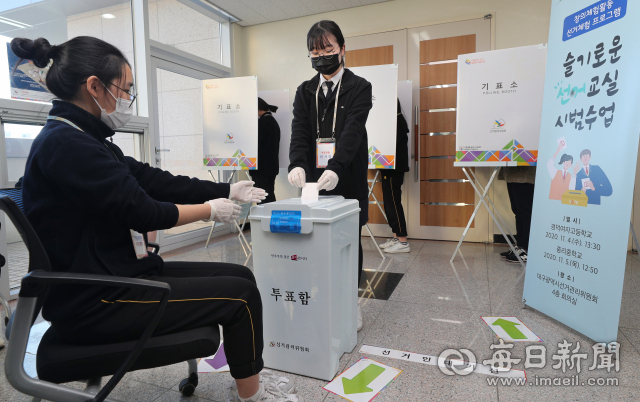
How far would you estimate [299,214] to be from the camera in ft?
4.41

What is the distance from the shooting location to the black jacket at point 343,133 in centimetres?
168

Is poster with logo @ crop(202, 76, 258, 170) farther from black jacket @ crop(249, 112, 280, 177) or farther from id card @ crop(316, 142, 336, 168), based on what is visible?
id card @ crop(316, 142, 336, 168)

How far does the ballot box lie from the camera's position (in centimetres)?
134

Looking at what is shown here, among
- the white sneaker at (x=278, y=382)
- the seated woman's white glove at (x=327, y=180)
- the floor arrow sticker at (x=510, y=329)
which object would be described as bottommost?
the floor arrow sticker at (x=510, y=329)

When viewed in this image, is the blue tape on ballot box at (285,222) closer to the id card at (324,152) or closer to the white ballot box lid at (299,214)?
the white ballot box lid at (299,214)

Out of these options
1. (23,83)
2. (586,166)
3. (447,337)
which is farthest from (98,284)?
(23,83)

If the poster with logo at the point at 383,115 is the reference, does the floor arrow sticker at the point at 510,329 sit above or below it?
below

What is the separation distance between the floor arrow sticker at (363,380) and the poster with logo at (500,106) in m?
1.99

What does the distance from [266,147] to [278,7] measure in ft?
5.37

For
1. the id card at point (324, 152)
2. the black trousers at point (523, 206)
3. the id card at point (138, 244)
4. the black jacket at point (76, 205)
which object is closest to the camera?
the black jacket at point (76, 205)

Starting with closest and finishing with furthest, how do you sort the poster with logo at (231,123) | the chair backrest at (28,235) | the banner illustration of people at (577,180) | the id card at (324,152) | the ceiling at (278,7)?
1. the chair backrest at (28,235)
2. the banner illustration of people at (577,180)
3. the id card at (324,152)
4. the poster with logo at (231,123)
5. the ceiling at (278,7)

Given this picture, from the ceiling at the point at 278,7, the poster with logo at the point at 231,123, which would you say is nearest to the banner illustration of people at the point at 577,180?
the poster with logo at the point at 231,123

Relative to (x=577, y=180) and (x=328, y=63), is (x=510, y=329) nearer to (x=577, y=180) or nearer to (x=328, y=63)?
(x=577, y=180)

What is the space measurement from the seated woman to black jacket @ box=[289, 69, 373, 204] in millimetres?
774
